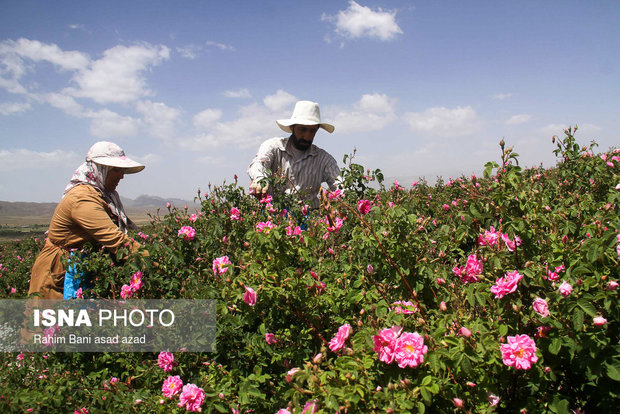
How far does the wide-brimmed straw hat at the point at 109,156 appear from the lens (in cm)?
329

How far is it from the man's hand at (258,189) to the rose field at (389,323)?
82 centimetres

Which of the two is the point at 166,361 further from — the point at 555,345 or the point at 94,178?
the point at 94,178

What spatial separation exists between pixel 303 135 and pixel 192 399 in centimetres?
312

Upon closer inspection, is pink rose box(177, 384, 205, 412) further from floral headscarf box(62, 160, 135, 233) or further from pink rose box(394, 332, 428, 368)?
floral headscarf box(62, 160, 135, 233)

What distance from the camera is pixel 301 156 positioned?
4.36 metres

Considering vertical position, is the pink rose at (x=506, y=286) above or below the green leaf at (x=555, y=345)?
above

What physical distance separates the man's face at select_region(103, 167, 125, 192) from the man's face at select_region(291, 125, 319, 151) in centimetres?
185

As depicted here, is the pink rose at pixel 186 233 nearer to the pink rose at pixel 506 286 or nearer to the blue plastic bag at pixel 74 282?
the blue plastic bag at pixel 74 282

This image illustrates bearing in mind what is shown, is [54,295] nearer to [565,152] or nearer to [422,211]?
[422,211]

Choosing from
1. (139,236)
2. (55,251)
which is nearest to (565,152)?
(139,236)

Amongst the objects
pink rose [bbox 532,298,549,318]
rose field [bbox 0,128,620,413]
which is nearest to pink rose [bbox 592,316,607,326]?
rose field [bbox 0,128,620,413]

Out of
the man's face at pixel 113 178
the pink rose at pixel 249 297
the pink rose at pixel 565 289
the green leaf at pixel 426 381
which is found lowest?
the green leaf at pixel 426 381

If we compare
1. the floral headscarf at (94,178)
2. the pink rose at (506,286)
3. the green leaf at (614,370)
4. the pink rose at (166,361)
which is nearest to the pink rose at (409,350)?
the pink rose at (506,286)

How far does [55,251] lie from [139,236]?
99cm
